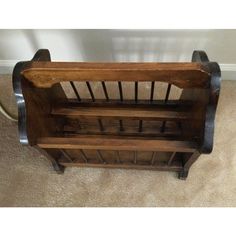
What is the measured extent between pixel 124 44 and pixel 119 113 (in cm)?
46

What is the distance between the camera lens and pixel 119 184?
1118 mm

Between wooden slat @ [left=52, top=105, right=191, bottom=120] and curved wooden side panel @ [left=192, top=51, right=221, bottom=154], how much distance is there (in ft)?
0.55

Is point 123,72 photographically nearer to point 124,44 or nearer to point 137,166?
point 137,166

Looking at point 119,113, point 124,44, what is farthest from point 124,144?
point 124,44

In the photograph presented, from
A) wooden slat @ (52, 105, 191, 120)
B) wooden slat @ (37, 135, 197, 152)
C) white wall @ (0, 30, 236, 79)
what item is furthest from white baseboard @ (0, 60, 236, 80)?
wooden slat @ (37, 135, 197, 152)

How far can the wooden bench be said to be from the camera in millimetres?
592

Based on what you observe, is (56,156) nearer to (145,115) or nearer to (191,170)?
(145,115)

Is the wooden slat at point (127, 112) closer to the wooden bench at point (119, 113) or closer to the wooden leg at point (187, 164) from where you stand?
the wooden bench at point (119, 113)

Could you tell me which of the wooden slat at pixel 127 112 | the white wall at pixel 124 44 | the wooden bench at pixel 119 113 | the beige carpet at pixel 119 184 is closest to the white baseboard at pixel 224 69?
the white wall at pixel 124 44

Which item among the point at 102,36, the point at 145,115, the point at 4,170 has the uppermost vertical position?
the point at 102,36

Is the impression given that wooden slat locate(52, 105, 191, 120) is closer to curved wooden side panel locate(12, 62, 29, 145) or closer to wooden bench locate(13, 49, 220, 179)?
wooden bench locate(13, 49, 220, 179)
